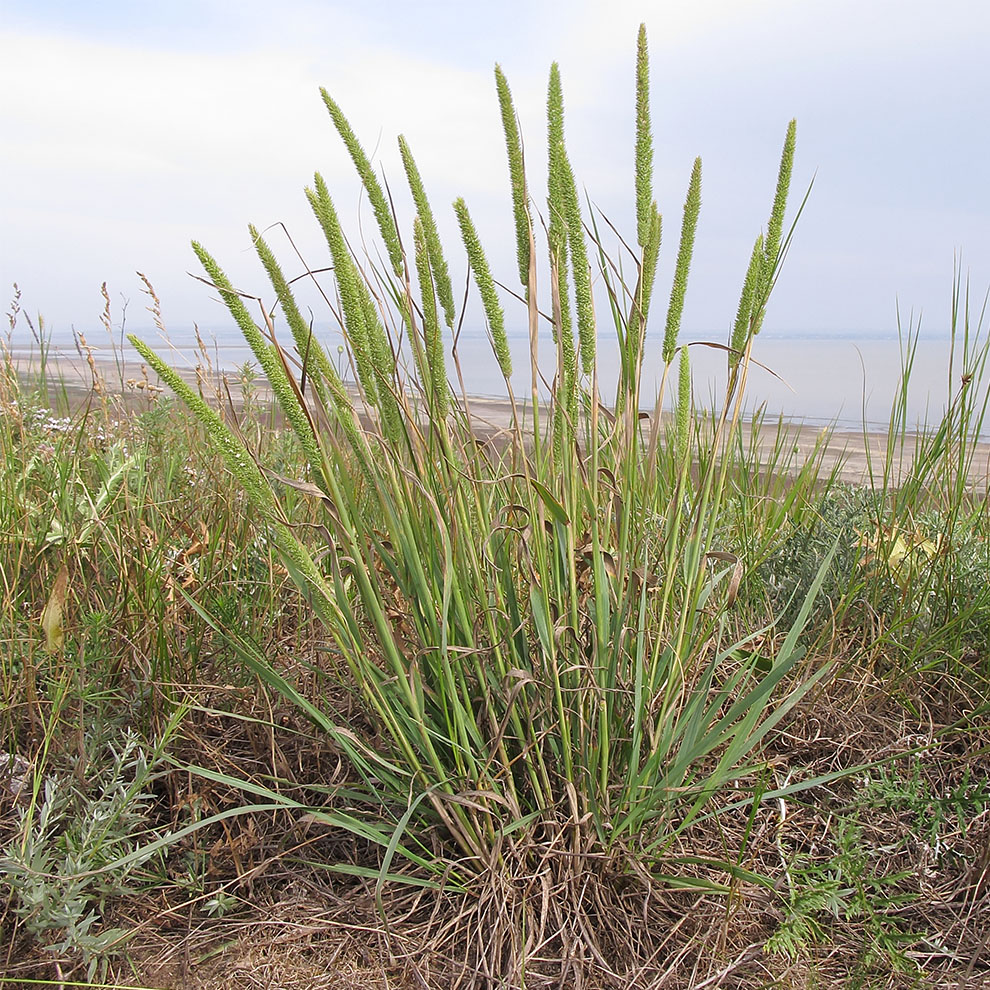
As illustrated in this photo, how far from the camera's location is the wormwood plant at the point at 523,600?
54.6 inches

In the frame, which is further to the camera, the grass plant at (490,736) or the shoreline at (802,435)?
the shoreline at (802,435)

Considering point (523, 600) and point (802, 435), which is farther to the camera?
point (802, 435)

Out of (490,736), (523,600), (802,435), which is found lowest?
(490,736)

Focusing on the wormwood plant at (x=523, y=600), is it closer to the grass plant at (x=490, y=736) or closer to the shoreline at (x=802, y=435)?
the grass plant at (x=490, y=736)

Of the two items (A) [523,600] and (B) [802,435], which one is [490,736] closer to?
(A) [523,600]

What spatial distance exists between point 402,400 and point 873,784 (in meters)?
1.21

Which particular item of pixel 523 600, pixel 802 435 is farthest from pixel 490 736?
pixel 802 435

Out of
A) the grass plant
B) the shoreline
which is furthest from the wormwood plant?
the shoreline

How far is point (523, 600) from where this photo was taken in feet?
5.41

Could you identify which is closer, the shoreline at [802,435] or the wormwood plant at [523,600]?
the wormwood plant at [523,600]

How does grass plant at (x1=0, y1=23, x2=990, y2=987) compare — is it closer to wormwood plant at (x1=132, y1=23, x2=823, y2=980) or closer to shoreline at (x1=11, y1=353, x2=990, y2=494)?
wormwood plant at (x1=132, y1=23, x2=823, y2=980)

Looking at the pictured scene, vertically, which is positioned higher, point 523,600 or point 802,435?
point 802,435

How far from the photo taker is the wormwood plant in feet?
4.55

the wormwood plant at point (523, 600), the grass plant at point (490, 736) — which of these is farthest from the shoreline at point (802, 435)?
the wormwood plant at point (523, 600)
